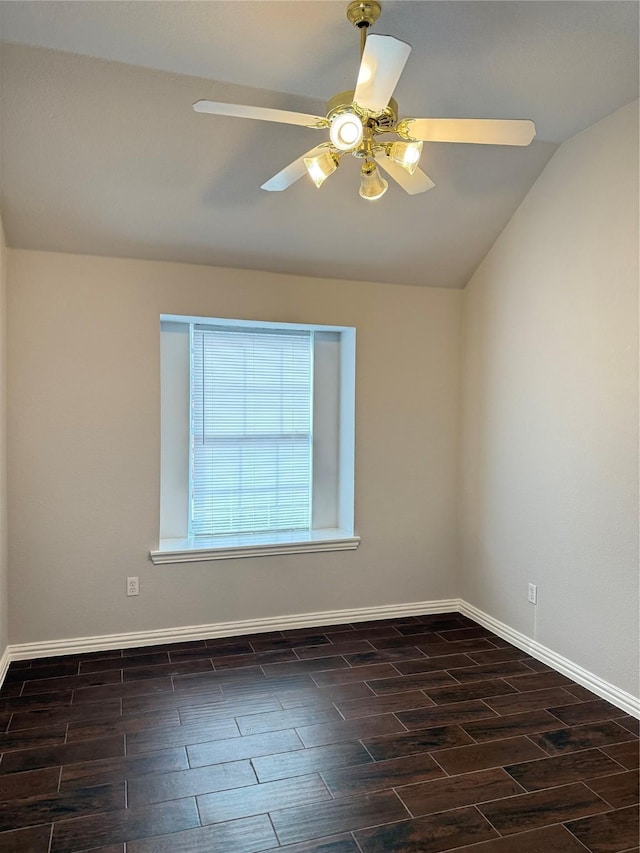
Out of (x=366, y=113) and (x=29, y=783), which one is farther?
(x=29, y=783)

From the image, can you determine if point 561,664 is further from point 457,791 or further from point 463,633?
point 457,791

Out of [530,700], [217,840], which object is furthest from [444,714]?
[217,840]

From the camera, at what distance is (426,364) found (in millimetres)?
4164

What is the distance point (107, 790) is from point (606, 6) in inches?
130

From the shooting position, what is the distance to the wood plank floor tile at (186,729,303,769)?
2.39 metres

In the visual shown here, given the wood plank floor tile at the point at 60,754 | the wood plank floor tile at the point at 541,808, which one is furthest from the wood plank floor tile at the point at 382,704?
the wood plank floor tile at the point at 60,754

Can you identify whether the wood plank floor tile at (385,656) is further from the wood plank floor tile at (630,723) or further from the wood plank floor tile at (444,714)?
the wood plank floor tile at (630,723)

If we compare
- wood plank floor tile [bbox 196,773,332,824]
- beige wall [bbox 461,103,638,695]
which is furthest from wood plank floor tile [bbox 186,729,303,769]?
beige wall [bbox 461,103,638,695]

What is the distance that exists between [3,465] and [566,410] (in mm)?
2969

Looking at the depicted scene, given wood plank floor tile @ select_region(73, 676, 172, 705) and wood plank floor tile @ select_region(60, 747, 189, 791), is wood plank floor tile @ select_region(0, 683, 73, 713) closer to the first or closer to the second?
wood plank floor tile @ select_region(73, 676, 172, 705)

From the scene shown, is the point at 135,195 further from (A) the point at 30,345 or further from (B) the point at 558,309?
(B) the point at 558,309

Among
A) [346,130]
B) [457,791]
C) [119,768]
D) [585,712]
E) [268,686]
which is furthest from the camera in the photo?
[268,686]

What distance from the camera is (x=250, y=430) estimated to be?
13.5 feet

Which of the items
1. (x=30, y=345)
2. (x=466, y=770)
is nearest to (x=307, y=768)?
(x=466, y=770)
